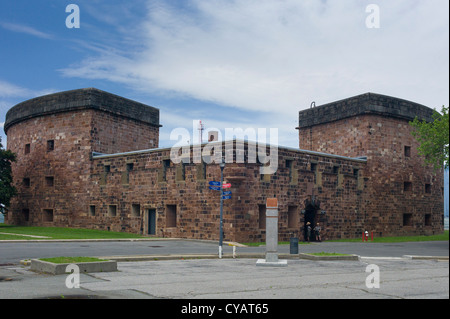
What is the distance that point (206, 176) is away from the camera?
29172 millimetres

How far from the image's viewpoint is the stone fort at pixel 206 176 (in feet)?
96.5

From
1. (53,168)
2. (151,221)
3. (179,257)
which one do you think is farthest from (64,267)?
(53,168)

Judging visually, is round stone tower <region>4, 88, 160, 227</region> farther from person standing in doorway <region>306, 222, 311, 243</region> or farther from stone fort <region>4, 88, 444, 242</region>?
person standing in doorway <region>306, 222, 311, 243</region>

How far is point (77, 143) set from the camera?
3719cm

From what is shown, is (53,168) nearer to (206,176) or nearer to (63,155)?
(63,155)

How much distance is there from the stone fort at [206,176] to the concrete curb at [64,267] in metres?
15.0

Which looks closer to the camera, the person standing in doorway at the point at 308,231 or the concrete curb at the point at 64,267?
the concrete curb at the point at 64,267

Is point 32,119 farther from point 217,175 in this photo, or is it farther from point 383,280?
point 383,280

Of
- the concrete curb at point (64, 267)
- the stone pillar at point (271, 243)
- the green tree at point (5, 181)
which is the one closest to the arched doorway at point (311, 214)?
the stone pillar at point (271, 243)

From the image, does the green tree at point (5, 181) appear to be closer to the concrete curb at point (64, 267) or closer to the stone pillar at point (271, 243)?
the concrete curb at point (64, 267)

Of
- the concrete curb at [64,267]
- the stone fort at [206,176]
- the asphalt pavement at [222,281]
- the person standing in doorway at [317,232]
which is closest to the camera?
the asphalt pavement at [222,281]

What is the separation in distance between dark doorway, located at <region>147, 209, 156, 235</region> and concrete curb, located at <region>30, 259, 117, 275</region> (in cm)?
1891

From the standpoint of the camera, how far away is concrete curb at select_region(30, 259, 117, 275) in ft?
40.6

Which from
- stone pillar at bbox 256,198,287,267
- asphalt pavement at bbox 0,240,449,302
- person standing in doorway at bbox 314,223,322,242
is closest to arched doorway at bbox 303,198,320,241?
person standing in doorway at bbox 314,223,322,242
